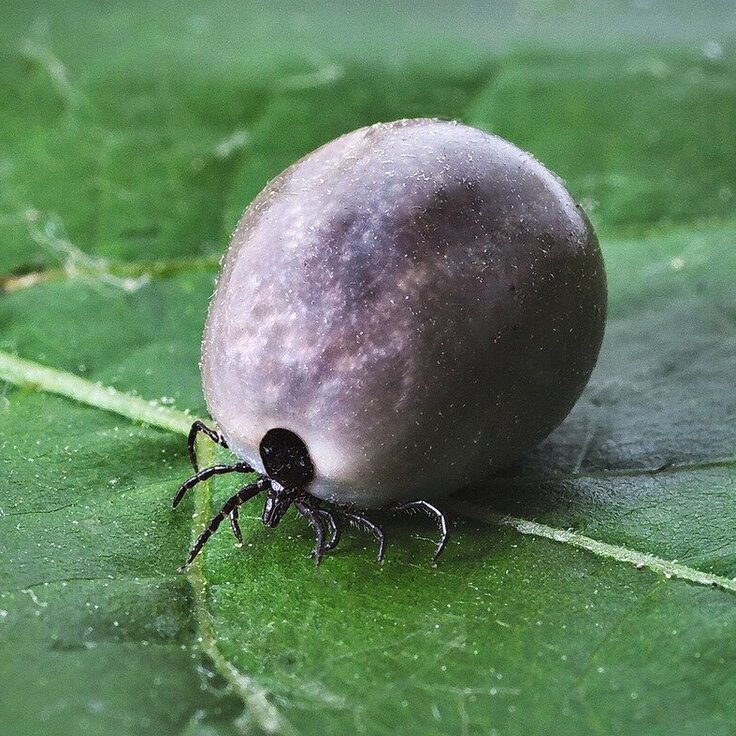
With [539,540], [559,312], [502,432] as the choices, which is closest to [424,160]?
[559,312]

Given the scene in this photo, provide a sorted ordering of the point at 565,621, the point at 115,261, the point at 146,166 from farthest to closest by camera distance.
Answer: the point at 146,166 < the point at 115,261 < the point at 565,621

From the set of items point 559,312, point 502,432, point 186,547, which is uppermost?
point 559,312

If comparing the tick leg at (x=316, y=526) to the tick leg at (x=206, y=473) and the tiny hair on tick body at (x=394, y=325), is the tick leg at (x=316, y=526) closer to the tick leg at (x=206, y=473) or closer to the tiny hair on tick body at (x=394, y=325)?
the tiny hair on tick body at (x=394, y=325)

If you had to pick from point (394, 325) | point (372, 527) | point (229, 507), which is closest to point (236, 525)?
point (229, 507)

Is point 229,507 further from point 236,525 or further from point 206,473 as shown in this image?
point 206,473

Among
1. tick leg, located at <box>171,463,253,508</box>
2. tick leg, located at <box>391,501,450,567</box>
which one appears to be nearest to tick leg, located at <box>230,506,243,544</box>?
tick leg, located at <box>171,463,253,508</box>

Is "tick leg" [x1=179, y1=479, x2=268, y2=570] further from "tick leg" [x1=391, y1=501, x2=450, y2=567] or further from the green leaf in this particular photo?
"tick leg" [x1=391, y1=501, x2=450, y2=567]

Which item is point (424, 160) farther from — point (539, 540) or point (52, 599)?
point (52, 599)
